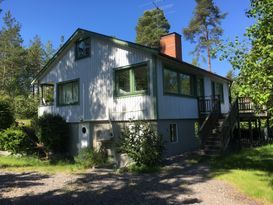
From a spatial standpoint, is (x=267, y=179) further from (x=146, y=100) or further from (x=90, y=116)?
(x=90, y=116)

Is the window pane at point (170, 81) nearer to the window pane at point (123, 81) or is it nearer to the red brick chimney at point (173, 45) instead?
the window pane at point (123, 81)

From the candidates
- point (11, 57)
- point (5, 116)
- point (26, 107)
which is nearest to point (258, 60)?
point (5, 116)

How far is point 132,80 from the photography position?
45.4ft

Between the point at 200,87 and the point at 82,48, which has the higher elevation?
the point at 82,48

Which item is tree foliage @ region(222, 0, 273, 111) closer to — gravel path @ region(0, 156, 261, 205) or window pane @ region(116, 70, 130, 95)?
gravel path @ region(0, 156, 261, 205)

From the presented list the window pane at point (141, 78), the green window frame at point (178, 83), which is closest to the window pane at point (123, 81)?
the window pane at point (141, 78)

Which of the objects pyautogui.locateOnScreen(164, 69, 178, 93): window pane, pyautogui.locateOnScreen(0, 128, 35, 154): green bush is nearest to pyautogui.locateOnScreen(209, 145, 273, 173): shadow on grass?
pyautogui.locateOnScreen(164, 69, 178, 93): window pane

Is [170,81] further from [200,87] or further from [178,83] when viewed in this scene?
[200,87]

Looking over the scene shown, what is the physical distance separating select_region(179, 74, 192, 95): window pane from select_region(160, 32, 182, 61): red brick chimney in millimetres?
2857

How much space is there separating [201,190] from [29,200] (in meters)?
4.75

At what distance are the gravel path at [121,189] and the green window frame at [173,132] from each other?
2.76 metres

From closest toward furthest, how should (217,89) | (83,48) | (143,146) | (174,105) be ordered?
1. (143,146)
2. (174,105)
3. (83,48)
4. (217,89)

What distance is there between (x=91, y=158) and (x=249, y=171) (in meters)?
7.22

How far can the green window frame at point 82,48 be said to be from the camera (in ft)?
54.3
